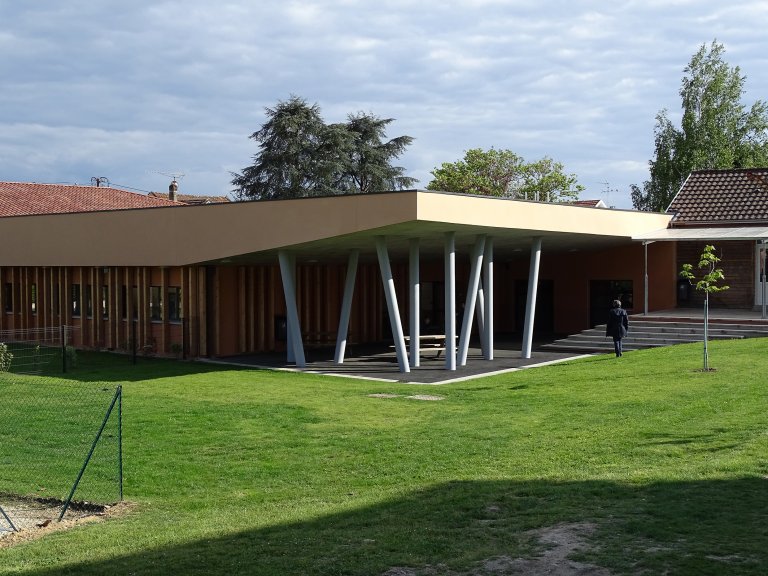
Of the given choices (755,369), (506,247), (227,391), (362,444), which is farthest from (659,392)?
(506,247)

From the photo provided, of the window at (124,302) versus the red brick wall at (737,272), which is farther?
the red brick wall at (737,272)

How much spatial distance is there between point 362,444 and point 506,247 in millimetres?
18027

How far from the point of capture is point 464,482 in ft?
37.5

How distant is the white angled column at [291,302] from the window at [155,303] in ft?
18.9

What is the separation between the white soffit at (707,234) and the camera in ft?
98.9

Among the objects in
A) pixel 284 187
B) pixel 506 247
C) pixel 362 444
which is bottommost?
pixel 362 444

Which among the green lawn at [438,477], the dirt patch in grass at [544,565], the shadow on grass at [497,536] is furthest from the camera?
the green lawn at [438,477]

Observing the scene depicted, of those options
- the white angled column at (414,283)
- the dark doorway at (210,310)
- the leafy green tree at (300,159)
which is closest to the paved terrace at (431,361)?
the dark doorway at (210,310)

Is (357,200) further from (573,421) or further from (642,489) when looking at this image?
(642,489)

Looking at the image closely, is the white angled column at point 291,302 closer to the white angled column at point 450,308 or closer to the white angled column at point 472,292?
the white angled column at point 450,308

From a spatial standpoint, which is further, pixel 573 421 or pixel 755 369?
pixel 755 369

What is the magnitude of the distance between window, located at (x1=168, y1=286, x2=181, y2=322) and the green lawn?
8.12 m

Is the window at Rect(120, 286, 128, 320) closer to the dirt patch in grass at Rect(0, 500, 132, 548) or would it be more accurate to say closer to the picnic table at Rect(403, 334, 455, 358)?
the picnic table at Rect(403, 334, 455, 358)

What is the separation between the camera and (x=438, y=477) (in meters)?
12.1
